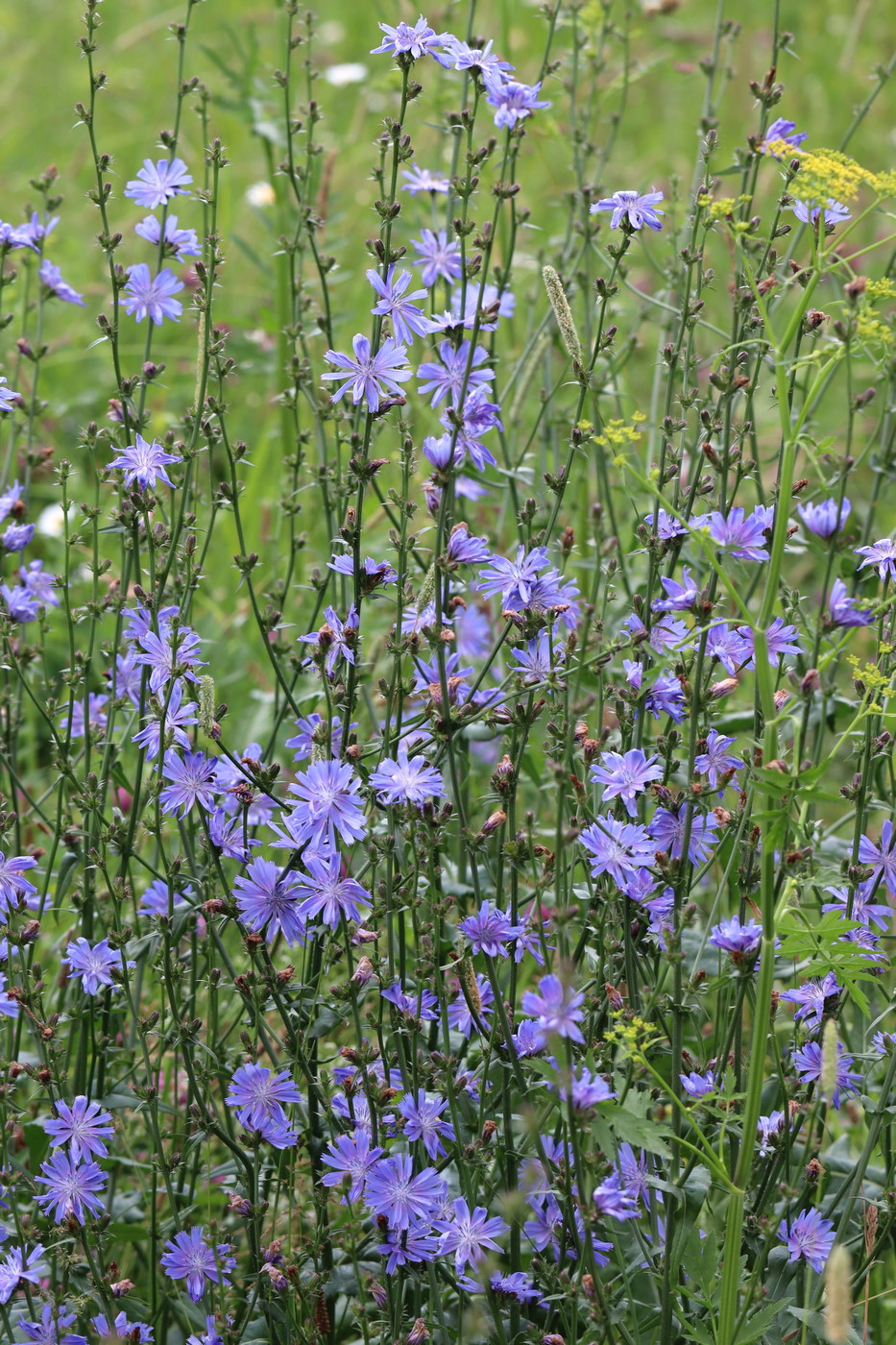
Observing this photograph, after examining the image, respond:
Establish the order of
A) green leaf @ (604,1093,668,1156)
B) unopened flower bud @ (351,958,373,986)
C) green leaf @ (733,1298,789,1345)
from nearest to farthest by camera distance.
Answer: green leaf @ (604,1093,668,1156), green leaf @ (733,1298,789,1345), unopened flower bud @ (351,958,373,986)

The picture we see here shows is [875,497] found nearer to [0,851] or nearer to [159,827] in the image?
[159,827]

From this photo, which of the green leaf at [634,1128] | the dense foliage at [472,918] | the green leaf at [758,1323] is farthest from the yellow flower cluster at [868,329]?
the green leaf at [758,1323]

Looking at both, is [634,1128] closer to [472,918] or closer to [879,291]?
[472,918]

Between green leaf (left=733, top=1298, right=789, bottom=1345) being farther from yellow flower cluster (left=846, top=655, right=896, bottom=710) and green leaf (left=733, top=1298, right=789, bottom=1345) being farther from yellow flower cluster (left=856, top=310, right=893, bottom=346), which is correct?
yellow flower cluster (left=856, top=310, right=893, bottom=346)

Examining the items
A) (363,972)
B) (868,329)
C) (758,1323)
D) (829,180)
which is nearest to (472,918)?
(363,972)

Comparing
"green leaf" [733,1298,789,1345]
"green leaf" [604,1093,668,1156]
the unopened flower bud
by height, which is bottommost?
"green leaf" [733,1298,789,1345]

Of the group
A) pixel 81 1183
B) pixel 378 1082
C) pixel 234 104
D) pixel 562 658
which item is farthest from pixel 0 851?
pixel 234 104

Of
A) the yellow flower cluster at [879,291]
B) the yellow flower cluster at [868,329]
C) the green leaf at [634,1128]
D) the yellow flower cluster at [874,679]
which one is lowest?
the green leaf at [634,1128]

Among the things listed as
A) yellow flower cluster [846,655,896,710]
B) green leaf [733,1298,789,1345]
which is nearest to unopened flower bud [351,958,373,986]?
green leaf [733,1298,789,1345]

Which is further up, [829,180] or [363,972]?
[829,180]

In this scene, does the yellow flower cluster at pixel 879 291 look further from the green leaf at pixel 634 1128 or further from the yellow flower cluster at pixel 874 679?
the green leaf at pixel 634 1128

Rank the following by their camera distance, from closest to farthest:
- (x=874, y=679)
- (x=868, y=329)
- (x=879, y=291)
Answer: (x=868, y=329) → (x=879, y=291) → (x=874, y=679)

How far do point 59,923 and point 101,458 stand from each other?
2222 millimetres

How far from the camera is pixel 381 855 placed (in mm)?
1940
